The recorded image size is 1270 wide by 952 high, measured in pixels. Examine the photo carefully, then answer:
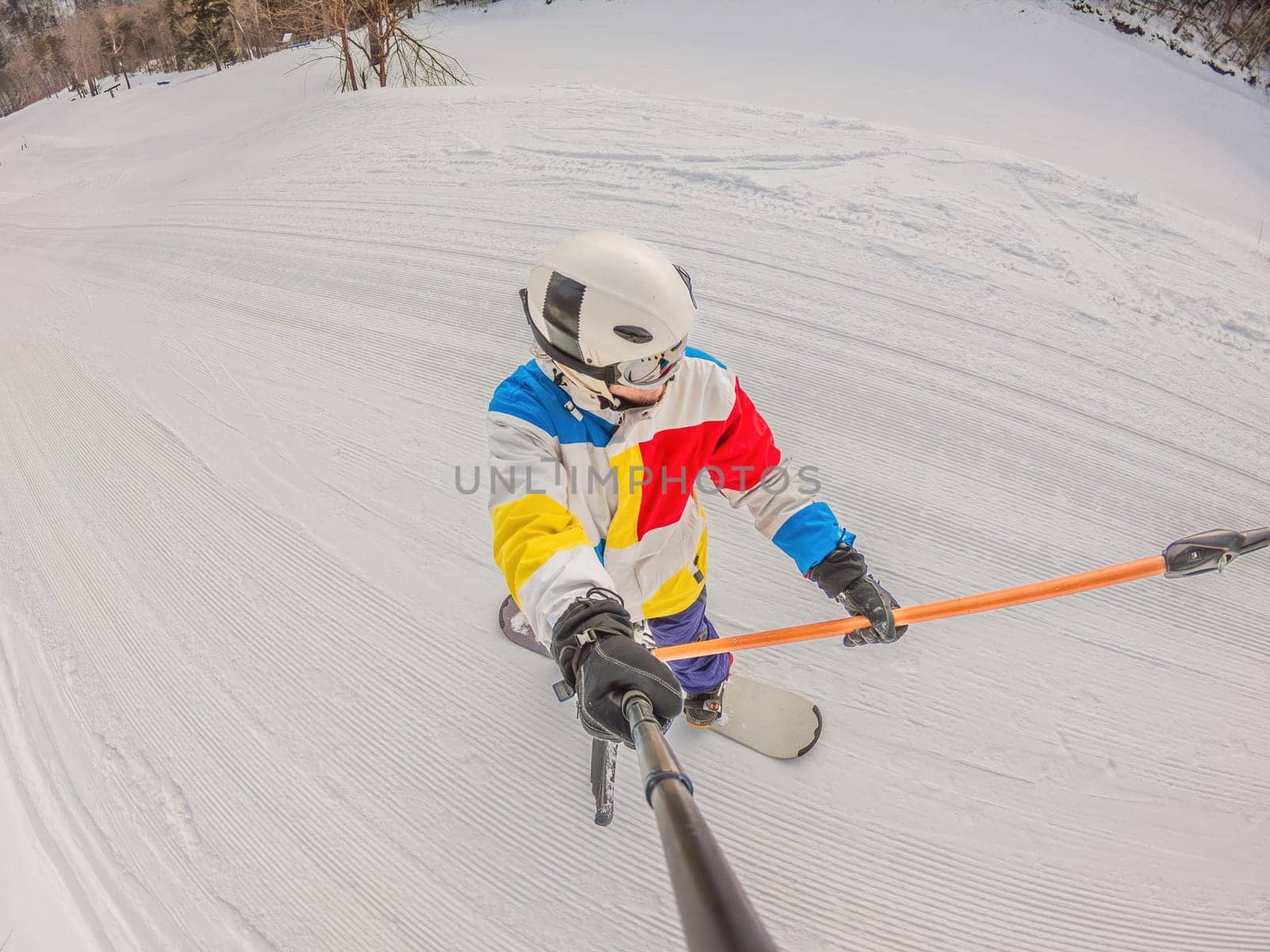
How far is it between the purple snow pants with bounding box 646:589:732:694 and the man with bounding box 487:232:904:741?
119 mm

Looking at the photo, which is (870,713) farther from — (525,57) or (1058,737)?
(525,57)

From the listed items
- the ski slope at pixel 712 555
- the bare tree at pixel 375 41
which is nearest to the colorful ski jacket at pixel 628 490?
the ski slope at pixel 712 555

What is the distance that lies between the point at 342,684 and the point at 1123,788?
2.48 meters

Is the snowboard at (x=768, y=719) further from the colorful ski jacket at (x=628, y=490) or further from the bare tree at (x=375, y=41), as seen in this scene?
the bare tree at (x=375, y=41)

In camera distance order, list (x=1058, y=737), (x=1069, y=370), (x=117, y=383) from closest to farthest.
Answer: (x=1058, y=737)
(x=1069, y=370)
(x=117, y=383)

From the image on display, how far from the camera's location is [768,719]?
7.00ft

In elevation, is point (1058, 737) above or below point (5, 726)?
below

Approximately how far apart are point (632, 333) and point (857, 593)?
0.92 m

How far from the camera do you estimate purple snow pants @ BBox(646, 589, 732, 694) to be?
1943 mm

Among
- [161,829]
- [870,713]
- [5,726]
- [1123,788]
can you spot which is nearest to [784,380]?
[870,713]

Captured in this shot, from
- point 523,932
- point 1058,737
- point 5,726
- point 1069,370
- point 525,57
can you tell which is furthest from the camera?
point 525,57

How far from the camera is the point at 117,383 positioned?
12.3 feet

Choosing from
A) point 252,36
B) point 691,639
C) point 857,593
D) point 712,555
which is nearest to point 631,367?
point 857,593

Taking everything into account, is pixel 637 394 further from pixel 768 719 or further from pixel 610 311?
pixel 768 719
